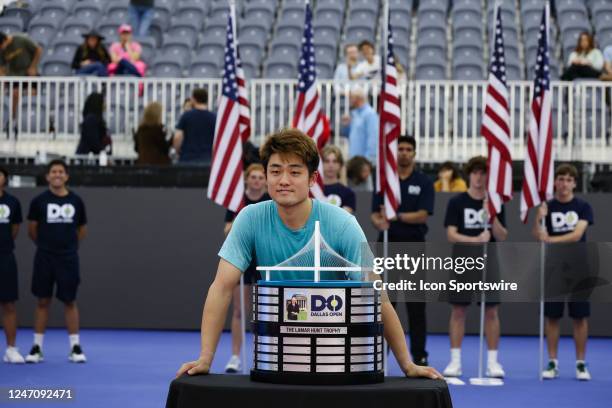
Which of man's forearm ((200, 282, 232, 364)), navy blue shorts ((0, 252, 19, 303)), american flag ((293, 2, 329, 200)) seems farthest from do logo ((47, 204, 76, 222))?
man's forearm ((200, 282, 232, 364))

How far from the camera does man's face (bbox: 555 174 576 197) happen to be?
36.7ft

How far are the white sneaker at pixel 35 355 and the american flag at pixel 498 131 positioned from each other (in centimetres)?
454

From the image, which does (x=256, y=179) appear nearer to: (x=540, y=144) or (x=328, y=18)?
(x=540, y=144)

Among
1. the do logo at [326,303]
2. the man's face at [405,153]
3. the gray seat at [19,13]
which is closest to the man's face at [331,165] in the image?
the man's face at [405,153]

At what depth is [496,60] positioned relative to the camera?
39.9ft

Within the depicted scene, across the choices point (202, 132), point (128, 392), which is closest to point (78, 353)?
point (128, 392)

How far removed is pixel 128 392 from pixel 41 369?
71.5 inches

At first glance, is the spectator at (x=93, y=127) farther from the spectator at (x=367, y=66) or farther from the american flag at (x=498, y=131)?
the american flag at (x=498, y=131)

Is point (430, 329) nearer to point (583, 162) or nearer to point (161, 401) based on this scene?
point (583, 162)

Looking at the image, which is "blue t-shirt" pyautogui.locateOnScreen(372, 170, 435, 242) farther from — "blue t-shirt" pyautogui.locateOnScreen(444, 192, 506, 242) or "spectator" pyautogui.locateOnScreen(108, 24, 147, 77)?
"spectator" pyautogui.locateOnScreen(108, 24, 147, 77)

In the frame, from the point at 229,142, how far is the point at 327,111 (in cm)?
354

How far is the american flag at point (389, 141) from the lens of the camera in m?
11.0

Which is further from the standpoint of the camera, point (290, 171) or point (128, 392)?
point (128, 392)

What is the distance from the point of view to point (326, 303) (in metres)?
4.11
